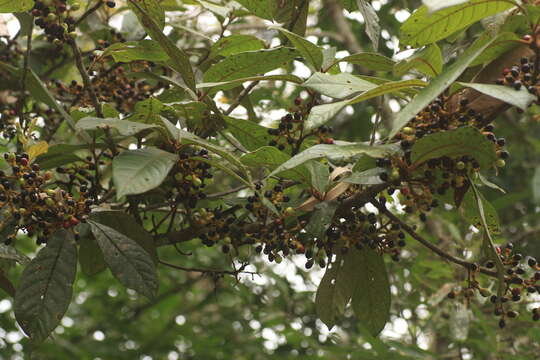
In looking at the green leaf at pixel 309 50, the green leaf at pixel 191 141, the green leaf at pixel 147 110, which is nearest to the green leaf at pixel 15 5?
the green leaf at pixel 147 110

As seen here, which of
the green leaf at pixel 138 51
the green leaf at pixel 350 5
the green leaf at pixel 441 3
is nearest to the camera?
the green leaf at pixel 441 3

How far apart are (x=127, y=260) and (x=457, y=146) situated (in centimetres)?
74

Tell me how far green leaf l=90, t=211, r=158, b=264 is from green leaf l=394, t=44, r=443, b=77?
0.71 metres

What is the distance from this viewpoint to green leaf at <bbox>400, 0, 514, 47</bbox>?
4.42 feet

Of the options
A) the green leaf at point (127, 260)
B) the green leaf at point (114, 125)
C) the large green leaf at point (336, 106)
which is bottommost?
the green leaf at point (127, 260)

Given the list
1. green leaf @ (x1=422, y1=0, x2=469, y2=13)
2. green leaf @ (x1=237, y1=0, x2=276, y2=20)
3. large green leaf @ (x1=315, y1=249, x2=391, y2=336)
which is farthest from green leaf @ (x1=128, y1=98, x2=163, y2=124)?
green leaf @ (x1=422, y1=0, x2=469, y2=13)

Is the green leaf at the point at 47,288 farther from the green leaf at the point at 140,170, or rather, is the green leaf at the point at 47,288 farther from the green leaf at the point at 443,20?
the green leaf at the point at 443,20

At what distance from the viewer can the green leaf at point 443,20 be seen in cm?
135

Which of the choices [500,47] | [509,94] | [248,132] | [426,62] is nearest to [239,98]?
[248,132]

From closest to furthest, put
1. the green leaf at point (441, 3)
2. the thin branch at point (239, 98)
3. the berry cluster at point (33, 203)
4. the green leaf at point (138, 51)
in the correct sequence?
the green leaf at point (441, 3) → the berry cluster at point (33, 203) → the green leaf at point (138, 51) → the thin branch at point (239, 98)

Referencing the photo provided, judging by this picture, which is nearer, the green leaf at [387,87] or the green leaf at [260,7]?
the green leaf at [387,87]

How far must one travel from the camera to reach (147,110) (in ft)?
5.11

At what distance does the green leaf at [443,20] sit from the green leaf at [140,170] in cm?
56

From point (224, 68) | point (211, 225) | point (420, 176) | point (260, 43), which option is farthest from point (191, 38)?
point (420, 176)
